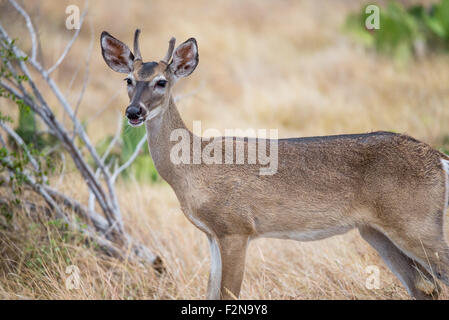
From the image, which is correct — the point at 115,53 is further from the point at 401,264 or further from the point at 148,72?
the point at 401,264

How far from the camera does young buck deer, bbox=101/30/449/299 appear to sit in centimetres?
488

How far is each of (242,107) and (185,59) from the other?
838cm

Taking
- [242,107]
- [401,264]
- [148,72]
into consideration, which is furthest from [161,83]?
[242,107]

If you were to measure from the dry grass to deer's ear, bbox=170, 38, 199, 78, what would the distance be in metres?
1.76

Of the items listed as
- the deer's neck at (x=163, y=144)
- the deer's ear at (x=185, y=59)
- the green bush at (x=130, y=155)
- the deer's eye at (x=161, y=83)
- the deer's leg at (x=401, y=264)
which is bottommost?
the deer's leg at (x=401, y=264)

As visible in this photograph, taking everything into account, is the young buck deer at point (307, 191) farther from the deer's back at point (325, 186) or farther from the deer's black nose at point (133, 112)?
the deer's black nose at point (133, 112)

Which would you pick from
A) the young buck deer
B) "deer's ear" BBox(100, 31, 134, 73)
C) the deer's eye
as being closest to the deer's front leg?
the young buck deer

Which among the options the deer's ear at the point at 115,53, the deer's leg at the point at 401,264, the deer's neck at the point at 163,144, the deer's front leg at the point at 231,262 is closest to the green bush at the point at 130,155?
the deer's ear at the point at 115,53

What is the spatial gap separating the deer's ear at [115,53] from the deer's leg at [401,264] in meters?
2.34

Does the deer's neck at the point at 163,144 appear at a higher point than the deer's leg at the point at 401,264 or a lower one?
higher

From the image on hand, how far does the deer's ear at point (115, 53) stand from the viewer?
5.28 m

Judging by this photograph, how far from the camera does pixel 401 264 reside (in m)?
5.34

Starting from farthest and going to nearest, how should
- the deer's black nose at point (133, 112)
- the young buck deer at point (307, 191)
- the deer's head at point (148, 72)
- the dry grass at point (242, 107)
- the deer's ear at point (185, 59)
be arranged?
the dry grass at point (242, 107), the deer's ear at point (185, 59), the young buck deer at point (307, 191), the deer's head at point (148, 72), the deer's black nose at point (133, 112)
